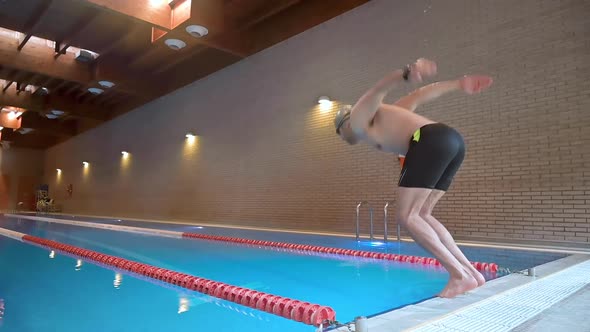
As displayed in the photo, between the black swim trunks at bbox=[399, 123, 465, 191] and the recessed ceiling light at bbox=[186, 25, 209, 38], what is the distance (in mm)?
7154

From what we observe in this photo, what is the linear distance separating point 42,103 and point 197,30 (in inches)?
431

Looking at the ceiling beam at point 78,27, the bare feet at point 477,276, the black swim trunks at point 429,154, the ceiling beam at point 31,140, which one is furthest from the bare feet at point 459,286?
→ the ceiling beam at point 31,140

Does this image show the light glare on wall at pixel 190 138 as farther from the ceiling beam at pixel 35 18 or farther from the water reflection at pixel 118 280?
the water reflection at pixel 118 280

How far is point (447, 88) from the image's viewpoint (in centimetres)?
240

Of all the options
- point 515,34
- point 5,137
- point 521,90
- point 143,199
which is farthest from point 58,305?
point 5,137

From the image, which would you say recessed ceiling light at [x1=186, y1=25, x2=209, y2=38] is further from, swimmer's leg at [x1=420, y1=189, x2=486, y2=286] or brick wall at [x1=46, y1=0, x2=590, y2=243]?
swimmer's leg at [x1=420, y1=189, x2=486, y2=286]

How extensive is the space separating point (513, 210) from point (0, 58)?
12953 mm

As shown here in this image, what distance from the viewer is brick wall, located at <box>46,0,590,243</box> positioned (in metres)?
5.49

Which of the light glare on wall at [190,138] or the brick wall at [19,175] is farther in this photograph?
the brick wall at [19,175]

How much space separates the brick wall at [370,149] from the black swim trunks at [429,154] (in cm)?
430

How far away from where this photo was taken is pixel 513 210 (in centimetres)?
577

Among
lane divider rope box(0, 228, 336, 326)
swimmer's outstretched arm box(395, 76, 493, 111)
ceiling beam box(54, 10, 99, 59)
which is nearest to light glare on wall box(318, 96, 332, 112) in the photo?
lane divider rope box(0, 228, 336, 326)

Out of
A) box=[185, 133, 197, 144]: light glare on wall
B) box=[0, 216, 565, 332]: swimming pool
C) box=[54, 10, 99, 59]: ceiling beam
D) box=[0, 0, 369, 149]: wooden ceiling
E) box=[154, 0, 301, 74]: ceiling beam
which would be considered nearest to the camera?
box=[0, 216, 565, 332]: swimming pool

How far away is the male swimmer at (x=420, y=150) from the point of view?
83.3 inches
